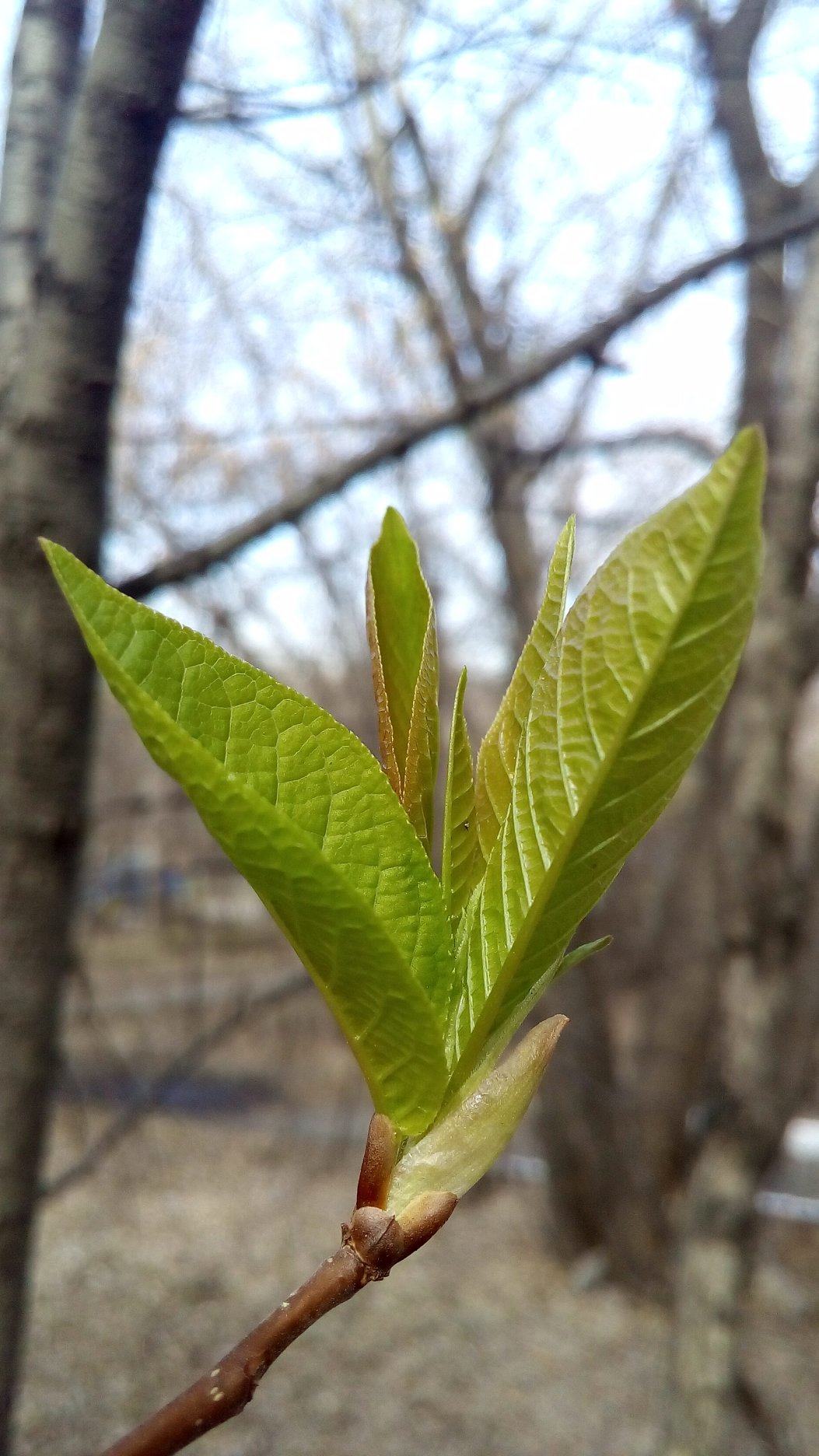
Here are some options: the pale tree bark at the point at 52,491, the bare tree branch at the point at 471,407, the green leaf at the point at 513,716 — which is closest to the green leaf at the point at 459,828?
the green leaf at the point at 513,716

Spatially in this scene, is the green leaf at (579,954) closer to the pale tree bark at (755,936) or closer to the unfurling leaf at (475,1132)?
the unfurling leaf at (475,1132)

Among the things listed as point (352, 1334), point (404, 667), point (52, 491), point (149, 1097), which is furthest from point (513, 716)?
point (352, 1334)

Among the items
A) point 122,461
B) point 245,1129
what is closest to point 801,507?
point 122,461

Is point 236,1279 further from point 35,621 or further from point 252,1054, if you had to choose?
point 35,621

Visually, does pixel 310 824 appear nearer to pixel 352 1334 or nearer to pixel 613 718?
pixel 613 718

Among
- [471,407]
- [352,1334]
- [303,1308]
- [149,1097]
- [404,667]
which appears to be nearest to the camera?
[303,1308]

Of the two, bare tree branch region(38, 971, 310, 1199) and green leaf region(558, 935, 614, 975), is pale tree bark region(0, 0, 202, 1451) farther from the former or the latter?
green leaf region(558, 935, 614, 975)
